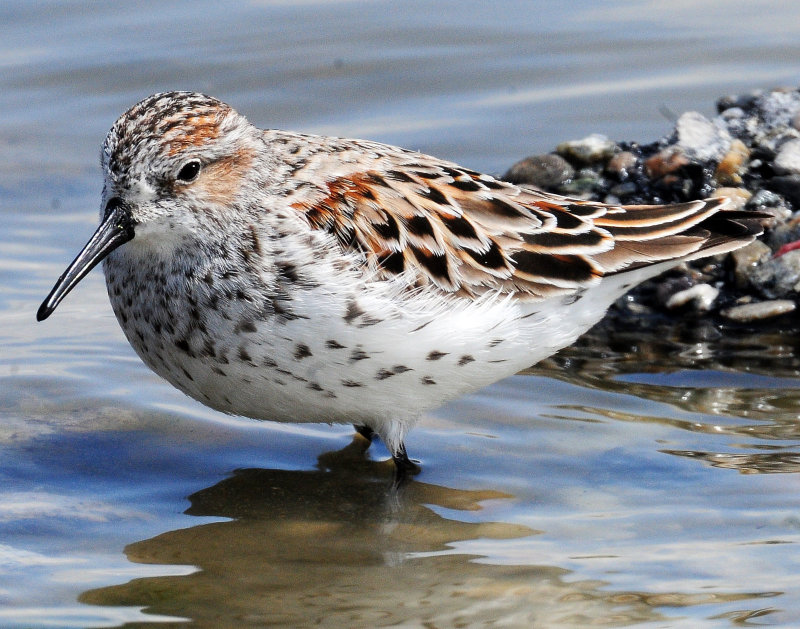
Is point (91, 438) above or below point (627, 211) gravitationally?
below

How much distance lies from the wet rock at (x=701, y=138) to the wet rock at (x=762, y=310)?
59.3 inches

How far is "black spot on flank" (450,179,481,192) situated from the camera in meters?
7.40

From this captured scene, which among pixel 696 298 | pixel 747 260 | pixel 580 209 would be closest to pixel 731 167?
pixel 747 260

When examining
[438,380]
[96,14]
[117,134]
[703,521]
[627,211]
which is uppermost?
[96,14]

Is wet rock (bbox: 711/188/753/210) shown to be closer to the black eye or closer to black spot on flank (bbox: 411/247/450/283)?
black spot on flank (bbox: 411/247/450/283)

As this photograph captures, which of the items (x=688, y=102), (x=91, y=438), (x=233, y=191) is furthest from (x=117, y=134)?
(x=688, y=102)

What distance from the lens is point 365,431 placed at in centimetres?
787

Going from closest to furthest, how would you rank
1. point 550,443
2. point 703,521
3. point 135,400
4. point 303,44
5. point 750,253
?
point 703,521, point 550,443, point 135,400, point 750,253, point 303,44

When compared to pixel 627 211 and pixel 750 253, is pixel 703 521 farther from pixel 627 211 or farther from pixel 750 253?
pixel 750 253

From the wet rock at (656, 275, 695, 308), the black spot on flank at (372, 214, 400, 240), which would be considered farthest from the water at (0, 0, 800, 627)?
the black spot on flank at (372, 214, 400, 240)

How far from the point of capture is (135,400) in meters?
8.12

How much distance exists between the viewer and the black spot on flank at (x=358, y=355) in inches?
256

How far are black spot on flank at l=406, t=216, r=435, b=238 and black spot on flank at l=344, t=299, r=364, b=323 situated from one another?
71 cm

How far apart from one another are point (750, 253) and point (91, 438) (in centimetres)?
472
